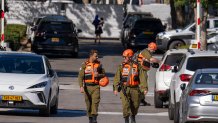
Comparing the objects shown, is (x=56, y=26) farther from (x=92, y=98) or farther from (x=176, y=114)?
(x=92, y=98)

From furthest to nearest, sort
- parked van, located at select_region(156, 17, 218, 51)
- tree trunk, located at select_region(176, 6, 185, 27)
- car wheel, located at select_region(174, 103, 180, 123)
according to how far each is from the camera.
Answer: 1. tree trunk, located at select_region(176, 6, 185, 27)
2. parked van, located at select_region(156, 17, 218, 51)
3. car wheel, located at select_region(174, 103, 180, 123)

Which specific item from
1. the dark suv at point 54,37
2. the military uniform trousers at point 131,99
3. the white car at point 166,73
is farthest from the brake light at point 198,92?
the dark suv at point 54,37

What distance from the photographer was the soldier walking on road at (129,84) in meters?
18.7

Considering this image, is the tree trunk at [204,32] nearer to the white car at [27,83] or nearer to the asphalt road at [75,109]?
the asphalt road at [75,109]

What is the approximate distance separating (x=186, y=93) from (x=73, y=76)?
18.3 metres

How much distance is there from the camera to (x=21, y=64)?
21.8 m

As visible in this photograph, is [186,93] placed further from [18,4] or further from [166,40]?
[18,4]

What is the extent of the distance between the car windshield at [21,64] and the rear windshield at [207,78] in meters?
4.78

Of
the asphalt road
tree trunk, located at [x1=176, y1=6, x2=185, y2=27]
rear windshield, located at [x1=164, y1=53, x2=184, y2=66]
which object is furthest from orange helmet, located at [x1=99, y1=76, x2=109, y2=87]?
tree trunk, located at [x1=176, y1=6, x2=185, y2=27]

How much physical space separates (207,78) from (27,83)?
183 inches

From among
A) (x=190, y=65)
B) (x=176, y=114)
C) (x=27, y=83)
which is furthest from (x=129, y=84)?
(x=27, y=83)

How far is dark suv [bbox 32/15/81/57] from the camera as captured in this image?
1713 inches

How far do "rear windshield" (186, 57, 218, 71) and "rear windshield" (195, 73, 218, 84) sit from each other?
8.92 feet

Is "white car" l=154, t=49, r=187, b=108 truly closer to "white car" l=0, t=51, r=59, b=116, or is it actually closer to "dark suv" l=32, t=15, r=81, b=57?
"white car" l=0, t=51, r=59, b=116
